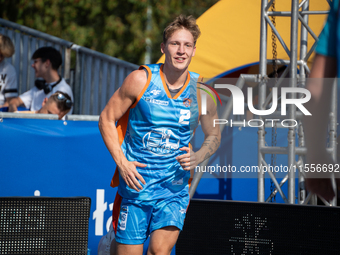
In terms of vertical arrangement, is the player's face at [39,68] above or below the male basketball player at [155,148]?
above

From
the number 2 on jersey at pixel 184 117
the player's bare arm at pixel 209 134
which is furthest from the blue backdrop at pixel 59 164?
the number 2 on jersey at pixel 184 117

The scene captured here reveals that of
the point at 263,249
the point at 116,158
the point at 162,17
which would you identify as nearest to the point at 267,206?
the point at 263,249

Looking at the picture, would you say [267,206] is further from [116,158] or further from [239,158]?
[116,158]

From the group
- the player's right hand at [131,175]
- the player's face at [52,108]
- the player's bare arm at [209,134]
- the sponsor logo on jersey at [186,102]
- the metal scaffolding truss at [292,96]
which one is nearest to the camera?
the player's right hand at [131,175]

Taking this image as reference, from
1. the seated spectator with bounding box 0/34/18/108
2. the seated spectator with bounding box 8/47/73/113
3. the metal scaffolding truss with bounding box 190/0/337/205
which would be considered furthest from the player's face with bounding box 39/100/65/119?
the metal scaffolding truss with bounding box 190/0/337/205

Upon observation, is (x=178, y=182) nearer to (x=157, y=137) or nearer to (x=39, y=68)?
(x=157, y=137)

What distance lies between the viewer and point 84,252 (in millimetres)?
3787

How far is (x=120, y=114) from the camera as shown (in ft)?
11.1

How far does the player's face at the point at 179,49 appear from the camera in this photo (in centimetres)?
331

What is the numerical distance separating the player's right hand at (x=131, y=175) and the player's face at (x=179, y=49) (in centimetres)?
83

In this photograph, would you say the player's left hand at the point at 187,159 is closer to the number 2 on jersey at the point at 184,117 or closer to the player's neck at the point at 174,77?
the number 2 on jersey at the point at 184,117

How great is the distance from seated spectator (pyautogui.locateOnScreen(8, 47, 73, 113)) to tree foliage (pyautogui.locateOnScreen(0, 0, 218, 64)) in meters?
12.6

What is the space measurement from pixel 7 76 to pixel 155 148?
4.31 m

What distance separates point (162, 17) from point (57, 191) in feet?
52.7
